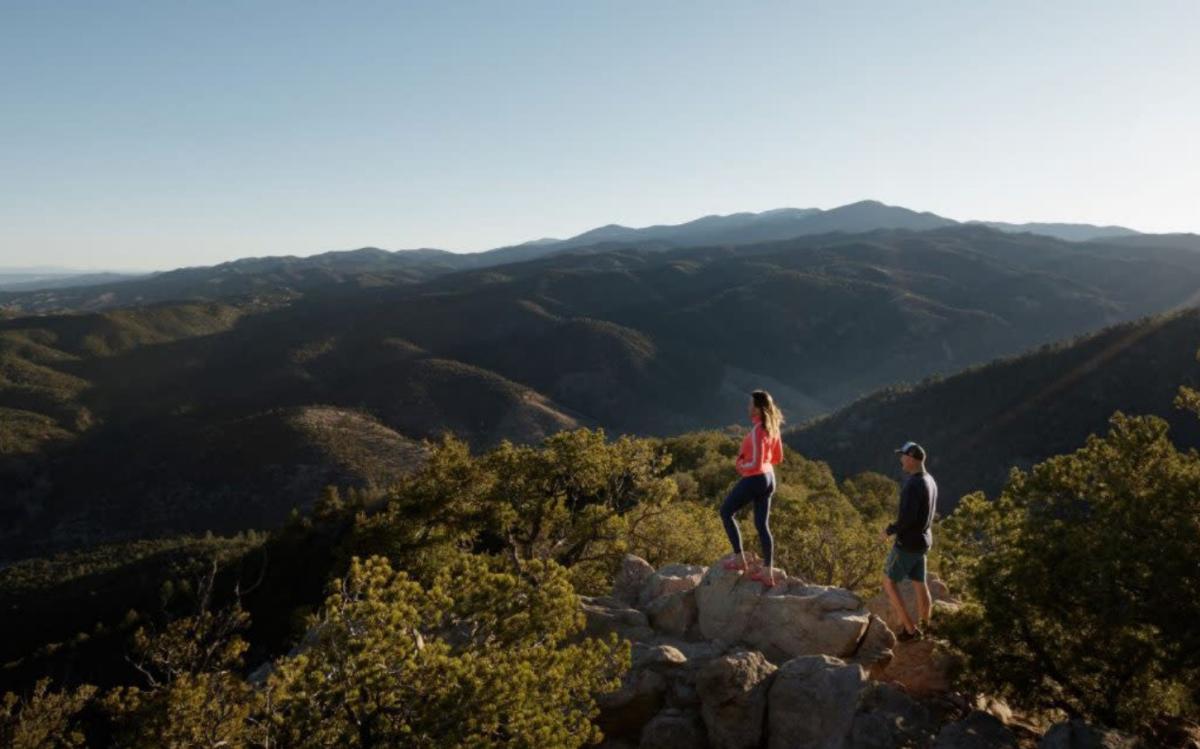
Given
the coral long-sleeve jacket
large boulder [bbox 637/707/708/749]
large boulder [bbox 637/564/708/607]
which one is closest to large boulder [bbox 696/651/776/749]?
large boulder [bbox 637/707/708/749]

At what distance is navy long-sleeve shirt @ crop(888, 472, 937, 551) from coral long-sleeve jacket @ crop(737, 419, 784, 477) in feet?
7.48

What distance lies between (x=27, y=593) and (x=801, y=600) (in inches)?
4065

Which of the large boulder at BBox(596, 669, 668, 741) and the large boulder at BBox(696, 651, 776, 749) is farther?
the large boulder at BBox(596, 669, 668, 741)

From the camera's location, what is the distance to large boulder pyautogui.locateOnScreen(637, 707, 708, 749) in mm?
11626

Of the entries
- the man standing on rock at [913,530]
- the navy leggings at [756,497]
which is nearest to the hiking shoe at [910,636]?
the man standing on rock at [913,530]

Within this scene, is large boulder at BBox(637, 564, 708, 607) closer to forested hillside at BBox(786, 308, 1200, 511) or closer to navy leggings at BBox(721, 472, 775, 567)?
navy leggings at BBox(721, 472, 775, 567)

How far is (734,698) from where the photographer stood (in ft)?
38.3

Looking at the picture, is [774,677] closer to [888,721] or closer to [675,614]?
[888,721]

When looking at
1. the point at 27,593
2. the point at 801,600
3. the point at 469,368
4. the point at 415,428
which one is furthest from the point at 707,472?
the point at 469,368

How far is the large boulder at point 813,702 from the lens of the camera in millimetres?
10562

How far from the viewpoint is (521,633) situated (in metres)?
11.1

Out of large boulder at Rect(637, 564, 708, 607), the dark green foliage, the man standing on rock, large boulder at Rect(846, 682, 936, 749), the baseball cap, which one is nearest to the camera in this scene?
the dark green foliage

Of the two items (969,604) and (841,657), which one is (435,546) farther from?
(969,604)

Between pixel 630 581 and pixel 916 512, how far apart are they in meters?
9.20
